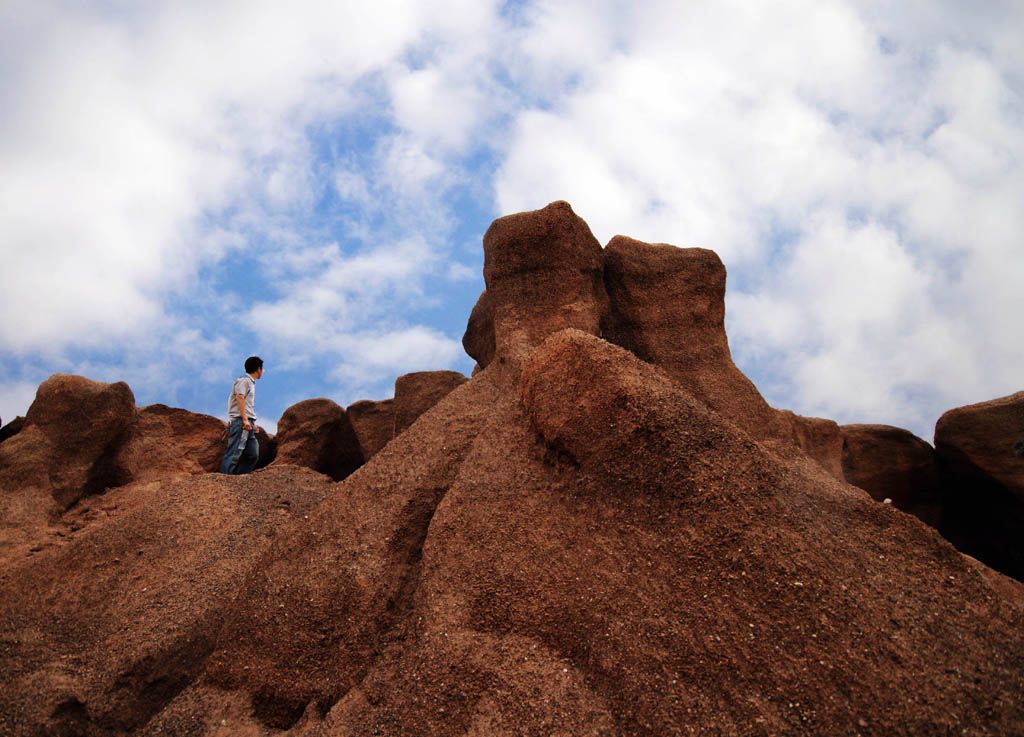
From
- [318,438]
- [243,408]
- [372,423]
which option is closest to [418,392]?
[372,423]

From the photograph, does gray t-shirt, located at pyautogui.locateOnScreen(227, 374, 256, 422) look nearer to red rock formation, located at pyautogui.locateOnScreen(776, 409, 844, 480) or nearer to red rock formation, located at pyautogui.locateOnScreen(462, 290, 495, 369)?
red rock formation, located at pyautogui.locateOnScreen(462, 290, 495, 369)

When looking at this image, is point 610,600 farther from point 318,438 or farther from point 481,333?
point 318,438

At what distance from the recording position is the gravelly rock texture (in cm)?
368

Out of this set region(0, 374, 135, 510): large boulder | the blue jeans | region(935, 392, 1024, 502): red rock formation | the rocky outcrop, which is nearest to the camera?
region(0, 374, 135, 510): large boulder

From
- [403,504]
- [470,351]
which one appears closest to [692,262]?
[470,351]

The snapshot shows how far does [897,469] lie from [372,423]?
793cm

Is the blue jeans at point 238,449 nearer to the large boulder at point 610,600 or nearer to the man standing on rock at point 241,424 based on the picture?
the man standing on rock at point 241,424

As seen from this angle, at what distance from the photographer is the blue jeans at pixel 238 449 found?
8.98 metres

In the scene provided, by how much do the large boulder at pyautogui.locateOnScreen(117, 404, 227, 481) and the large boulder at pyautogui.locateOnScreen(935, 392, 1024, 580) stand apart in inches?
397

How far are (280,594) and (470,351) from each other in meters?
4.48

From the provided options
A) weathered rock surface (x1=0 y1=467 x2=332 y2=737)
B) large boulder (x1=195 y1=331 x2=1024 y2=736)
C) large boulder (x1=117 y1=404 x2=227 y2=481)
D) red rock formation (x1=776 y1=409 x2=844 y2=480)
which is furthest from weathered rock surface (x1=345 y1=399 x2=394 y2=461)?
red rock formation (x1=776 y1=409 x2=844 y2=480)

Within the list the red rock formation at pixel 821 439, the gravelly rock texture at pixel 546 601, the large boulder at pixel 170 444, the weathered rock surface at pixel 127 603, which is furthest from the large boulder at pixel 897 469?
the large boulder at pixel 170 444

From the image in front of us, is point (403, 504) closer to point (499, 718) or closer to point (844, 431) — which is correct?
point (499, 718)

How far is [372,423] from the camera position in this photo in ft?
33.6
